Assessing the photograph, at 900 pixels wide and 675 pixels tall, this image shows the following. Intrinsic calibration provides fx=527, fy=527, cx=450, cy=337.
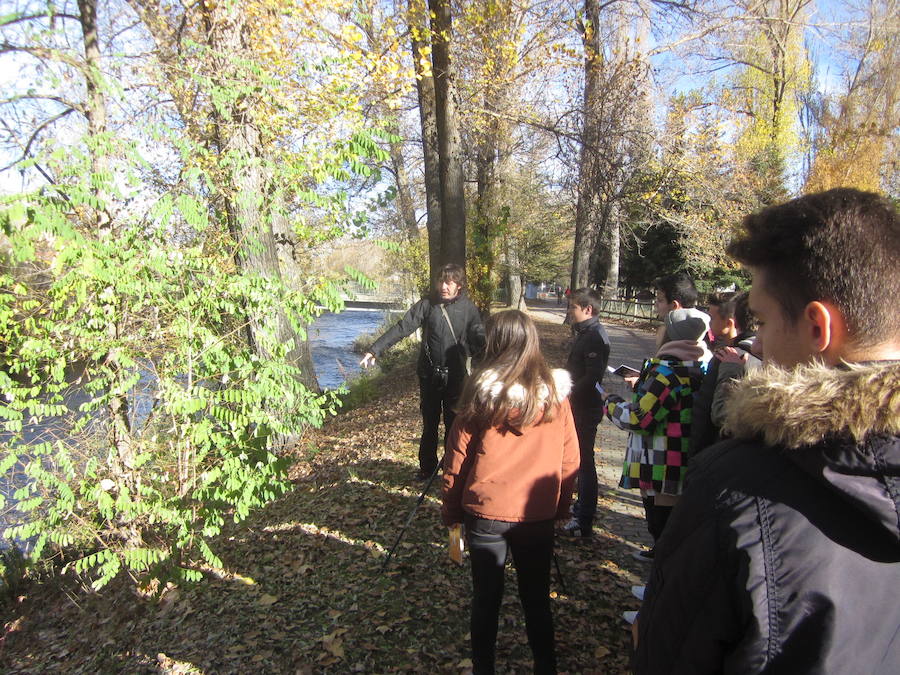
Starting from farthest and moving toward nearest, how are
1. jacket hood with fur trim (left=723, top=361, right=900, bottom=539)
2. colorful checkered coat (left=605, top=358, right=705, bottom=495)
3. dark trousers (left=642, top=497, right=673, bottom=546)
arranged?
dark trousers (left=642, top=497, right=673, bottom=546)
colorful checkered coat (left=605, top=358, right=705, bottom=495)
jacket hood with fur trim (left=723, top=361, right=900, bottom=539)

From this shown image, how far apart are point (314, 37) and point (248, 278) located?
609 centimetres

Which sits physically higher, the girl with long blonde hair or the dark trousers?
the girl with long blonde hair

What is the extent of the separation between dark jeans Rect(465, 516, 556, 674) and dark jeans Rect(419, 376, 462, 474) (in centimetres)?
243

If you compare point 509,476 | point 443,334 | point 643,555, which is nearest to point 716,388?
point 509,476

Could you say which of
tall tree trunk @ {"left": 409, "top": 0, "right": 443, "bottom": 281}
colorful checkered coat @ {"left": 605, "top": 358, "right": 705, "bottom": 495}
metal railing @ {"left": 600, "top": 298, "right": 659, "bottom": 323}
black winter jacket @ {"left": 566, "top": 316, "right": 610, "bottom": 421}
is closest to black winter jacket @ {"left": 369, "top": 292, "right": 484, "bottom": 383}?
black winter jacket @ {"left": 566, "top": 316, "right": 610, "bottom": 421}

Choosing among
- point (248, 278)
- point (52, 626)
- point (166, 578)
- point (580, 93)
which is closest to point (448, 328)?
point (248, 278)

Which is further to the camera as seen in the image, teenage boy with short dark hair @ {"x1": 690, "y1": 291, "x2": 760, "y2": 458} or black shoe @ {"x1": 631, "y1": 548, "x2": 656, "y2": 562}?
black shoe @ {"x1": 631, "y1": 548, "x2": 656, "y2": 562}

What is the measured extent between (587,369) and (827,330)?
285 cm

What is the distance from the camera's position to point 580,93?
9742 mm

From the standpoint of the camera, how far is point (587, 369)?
12.4ft

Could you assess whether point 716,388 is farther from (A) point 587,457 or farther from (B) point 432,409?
(B) point 432,409

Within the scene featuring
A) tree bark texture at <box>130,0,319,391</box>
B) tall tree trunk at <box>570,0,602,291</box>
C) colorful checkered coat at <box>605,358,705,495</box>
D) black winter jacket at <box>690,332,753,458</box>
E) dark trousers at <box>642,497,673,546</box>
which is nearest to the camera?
black winter jacket at <box>690,332,753,458</box>

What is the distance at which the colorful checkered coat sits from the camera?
3.04 meters

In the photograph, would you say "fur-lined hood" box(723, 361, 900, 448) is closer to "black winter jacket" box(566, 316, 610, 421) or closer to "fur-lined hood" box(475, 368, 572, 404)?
"fur-lined hood" box(475, 368, 572, 404)
